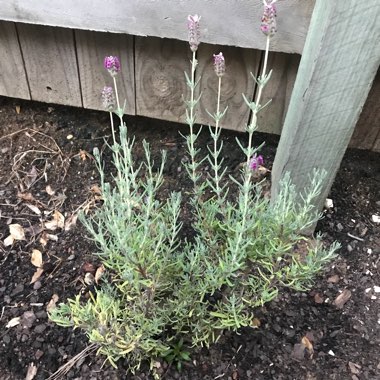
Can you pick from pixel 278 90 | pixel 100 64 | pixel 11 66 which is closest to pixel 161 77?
pixel 100 64

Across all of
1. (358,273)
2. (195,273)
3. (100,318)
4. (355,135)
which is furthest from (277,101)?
(100,318)

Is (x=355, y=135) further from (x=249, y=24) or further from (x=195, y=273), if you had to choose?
(x=195, y=273)

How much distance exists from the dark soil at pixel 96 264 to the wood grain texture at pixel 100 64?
0.61 feet

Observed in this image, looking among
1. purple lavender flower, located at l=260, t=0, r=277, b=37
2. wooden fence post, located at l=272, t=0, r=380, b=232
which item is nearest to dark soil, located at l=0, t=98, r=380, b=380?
wooden fence post, located at l=272, t=0, r=380, b=232

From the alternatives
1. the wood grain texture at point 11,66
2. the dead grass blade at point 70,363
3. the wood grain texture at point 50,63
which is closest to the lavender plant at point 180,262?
the dead grass blade at point 70,363

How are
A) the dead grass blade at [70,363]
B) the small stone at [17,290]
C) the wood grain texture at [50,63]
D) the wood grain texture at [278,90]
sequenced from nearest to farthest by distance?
the dead grass blade at [70,363] < the small stone at [17,290] < the wood grain texture at [278,90] < the wood grain texture at [50,63]

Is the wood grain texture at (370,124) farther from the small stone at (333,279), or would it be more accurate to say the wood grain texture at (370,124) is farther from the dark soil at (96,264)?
the small stone at (333,279)

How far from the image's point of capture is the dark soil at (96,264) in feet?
5.54

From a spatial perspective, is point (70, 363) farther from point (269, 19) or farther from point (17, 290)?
point (269, 19)

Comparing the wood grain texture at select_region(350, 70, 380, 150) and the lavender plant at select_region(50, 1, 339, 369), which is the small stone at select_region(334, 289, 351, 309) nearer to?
the lavender plant at select_region(50, 1, 339, 369)

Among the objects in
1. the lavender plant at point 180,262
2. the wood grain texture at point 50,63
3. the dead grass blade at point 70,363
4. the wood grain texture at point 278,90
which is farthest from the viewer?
the wood grain texture at point 50,63

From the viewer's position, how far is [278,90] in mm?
2057

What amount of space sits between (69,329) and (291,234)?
881 mm

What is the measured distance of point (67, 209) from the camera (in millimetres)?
2109
